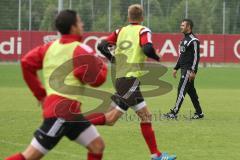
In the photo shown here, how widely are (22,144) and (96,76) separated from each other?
4.51 m

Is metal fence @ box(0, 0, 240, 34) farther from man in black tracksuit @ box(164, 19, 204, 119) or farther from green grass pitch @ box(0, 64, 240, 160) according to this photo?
man in black tracksuit @ box(164, 19, 204, 119)

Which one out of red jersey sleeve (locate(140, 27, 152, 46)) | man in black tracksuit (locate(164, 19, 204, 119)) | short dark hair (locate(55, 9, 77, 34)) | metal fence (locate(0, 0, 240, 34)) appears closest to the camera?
short dark hair (locate(55, 9, 77, 34))

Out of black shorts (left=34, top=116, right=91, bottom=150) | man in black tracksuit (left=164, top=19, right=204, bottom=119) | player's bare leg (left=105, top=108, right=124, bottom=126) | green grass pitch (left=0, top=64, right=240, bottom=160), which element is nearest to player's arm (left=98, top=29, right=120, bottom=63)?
player's bare leg (left=105, top=108, right=124, bottom=126)

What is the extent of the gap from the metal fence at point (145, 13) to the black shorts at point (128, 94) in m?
28.6

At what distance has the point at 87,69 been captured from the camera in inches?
267

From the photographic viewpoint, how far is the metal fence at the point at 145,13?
39.0 metres

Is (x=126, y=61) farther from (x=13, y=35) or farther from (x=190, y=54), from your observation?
(x=13, y=35)

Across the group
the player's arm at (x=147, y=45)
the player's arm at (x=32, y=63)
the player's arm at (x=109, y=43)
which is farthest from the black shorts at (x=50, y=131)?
the player's arm at (x=109, y=43)

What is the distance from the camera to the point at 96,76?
678cm

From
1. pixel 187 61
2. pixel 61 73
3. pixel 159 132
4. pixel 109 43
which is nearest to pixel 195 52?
pixel 187 61

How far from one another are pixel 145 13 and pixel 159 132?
1109 inches

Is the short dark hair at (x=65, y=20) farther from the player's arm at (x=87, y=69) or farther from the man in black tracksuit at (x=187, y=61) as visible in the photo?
the man in black tracksuit at (x=187, y=61)

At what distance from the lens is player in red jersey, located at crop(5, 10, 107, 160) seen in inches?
266

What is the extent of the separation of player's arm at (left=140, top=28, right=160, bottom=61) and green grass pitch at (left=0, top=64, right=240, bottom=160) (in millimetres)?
1549
